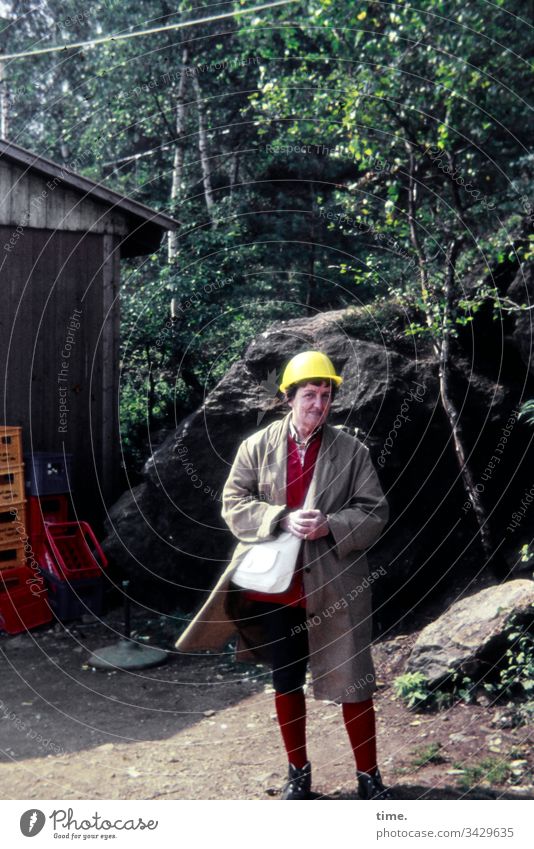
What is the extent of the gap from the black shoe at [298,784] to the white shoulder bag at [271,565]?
2.66 ft

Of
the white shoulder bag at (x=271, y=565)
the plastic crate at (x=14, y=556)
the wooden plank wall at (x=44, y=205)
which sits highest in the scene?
the wooden plank wall at (x=44, y=205)

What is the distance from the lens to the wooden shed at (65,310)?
742 cm

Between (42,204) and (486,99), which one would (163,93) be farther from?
(486,99)

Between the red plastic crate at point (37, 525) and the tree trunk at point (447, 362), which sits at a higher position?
the tree trunk at point (447, 362)

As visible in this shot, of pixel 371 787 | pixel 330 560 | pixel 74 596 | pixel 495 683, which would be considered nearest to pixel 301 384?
pixel 330 560

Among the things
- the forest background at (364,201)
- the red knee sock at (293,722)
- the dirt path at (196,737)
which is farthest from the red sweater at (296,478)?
the forest background at (364,201)

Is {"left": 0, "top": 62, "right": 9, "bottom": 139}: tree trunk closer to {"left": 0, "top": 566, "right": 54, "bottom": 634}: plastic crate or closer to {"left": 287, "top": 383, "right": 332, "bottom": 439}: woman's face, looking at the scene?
{"left": 0, "top": 566, "right": 54, "bottom": 634}: plastic crate

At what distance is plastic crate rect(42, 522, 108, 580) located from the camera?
6898mm

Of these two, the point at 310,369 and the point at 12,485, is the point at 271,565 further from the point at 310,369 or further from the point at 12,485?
the point at 12,485

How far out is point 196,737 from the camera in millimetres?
4750

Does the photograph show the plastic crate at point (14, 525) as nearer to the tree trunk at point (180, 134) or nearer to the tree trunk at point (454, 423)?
the tree trunk at point (454, 423)

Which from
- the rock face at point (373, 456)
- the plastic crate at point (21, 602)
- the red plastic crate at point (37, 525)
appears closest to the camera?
the rock face at point (373, 456)

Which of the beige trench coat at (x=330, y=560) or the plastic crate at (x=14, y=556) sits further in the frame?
the plastic crate at (x=14, y=556)

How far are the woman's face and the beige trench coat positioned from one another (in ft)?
0.28
